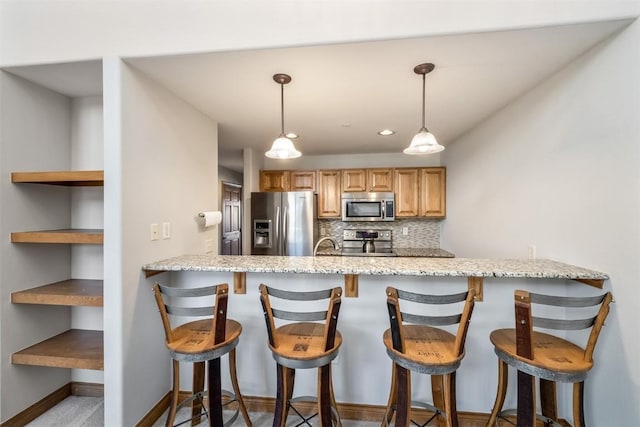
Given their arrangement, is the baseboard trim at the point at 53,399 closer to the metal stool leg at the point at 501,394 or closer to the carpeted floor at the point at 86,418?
the carpeted floor at the point at 86,418

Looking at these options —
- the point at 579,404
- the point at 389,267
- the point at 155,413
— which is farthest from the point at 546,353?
the point at 155,413

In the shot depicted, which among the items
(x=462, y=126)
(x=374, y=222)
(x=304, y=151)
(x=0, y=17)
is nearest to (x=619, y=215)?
(x=462, y=126)

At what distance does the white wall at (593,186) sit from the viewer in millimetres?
1423

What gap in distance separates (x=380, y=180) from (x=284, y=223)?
1.52m

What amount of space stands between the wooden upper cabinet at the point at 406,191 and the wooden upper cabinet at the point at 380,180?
73 millimetres

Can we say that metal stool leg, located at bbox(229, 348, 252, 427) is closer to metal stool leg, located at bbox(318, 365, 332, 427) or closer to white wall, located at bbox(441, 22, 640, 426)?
metal stool leg, located at bbox(318, 365, 332, 427)

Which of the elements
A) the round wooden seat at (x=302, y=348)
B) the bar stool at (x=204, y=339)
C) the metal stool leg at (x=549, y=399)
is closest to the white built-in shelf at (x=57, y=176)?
the bar stool at (x=204, y=339)

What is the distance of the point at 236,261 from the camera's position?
77.7 inches

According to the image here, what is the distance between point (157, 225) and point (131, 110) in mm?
769

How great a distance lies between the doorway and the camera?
5602mm

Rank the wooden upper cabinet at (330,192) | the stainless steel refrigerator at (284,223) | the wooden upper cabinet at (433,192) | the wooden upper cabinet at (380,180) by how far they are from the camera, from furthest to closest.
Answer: the wooden upper cabinet at (330,192) → the wooden upper cabinet at (380,180) → the wooden upper cabinet at (433,192) → the stainless steel refrigerator at (284,223)

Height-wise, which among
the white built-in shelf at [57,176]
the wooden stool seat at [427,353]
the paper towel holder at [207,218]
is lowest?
the wooden stool seat at [427,353]

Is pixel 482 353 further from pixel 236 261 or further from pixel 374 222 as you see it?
pixel 374 222

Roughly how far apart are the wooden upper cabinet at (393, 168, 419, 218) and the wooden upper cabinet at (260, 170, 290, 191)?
1616mm
